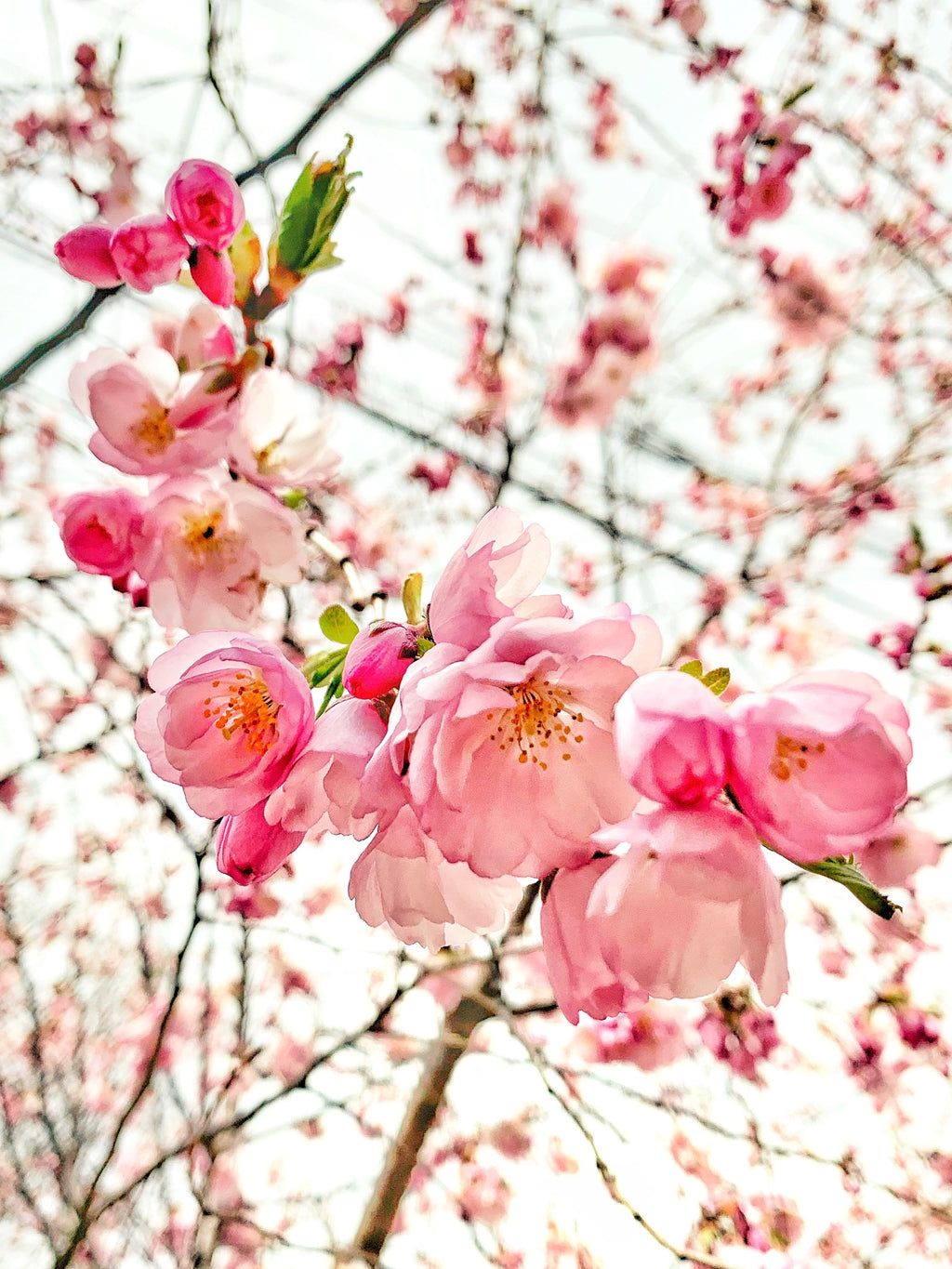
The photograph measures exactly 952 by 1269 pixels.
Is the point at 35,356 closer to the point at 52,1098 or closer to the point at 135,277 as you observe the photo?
the point at 135,277

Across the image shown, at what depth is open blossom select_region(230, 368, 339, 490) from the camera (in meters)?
0.69

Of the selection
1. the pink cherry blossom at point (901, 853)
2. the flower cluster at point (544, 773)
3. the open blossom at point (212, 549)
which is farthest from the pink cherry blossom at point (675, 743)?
the pink cherry blossom at point (901, 853)

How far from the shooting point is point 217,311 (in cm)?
70

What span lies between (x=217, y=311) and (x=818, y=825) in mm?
665

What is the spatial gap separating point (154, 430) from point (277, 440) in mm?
117

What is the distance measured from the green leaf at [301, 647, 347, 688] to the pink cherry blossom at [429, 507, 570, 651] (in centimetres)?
14

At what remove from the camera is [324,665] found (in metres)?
0.54

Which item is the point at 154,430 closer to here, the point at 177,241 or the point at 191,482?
the point at 191,482

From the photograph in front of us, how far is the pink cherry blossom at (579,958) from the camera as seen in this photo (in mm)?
402

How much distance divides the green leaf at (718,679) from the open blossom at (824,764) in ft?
0.19

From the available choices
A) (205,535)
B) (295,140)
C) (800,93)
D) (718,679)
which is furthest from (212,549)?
(800,93)

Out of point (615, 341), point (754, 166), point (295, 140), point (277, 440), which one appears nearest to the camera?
point (277, 440)

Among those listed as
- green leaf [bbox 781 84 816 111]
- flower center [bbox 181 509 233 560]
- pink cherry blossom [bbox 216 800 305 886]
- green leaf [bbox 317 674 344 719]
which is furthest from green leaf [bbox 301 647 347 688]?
green leaf [bbox 781 84 816 111]

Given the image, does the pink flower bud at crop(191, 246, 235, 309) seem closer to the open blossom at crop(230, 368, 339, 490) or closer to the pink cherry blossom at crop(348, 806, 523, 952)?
the open blossom at crop(230, 368, 339, 490)
